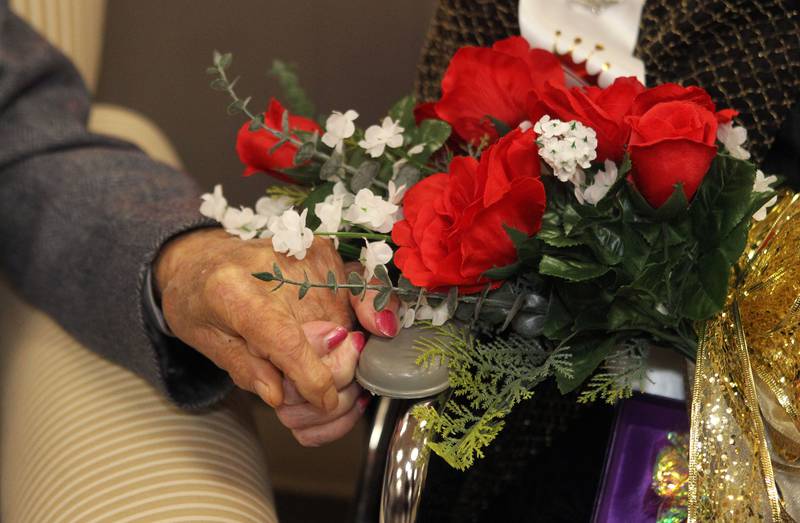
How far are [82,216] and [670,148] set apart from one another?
671 mm

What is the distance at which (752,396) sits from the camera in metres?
0.59

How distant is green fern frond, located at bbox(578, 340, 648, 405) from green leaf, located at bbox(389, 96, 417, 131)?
27 centimetres

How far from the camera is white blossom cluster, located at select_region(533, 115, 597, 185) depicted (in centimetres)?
55

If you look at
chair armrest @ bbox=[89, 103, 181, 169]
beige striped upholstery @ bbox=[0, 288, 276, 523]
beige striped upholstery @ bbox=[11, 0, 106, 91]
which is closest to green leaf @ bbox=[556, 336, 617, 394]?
beige striped upholstery @ bbox=[0, 288, 276, 523]

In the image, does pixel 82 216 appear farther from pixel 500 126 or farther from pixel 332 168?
pixel 500 126

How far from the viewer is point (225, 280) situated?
0.67 m

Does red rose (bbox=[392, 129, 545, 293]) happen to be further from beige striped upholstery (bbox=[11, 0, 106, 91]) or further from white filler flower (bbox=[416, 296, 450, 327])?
beige striped upholstery (bbox=[11, 0, 106, 91])

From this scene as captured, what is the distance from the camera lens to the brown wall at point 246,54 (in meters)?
1.49

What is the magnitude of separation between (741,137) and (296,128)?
0.37 meters

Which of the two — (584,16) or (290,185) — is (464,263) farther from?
(584,16)

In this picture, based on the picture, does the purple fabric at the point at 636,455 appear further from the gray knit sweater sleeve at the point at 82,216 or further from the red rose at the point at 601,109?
the gray knit sweater sleeve at the point at 82,216

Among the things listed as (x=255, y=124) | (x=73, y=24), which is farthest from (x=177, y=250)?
(x=73, y=24)

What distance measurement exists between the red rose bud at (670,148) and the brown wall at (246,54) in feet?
3.20

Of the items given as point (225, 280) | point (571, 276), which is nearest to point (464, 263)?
point (571, 276)
